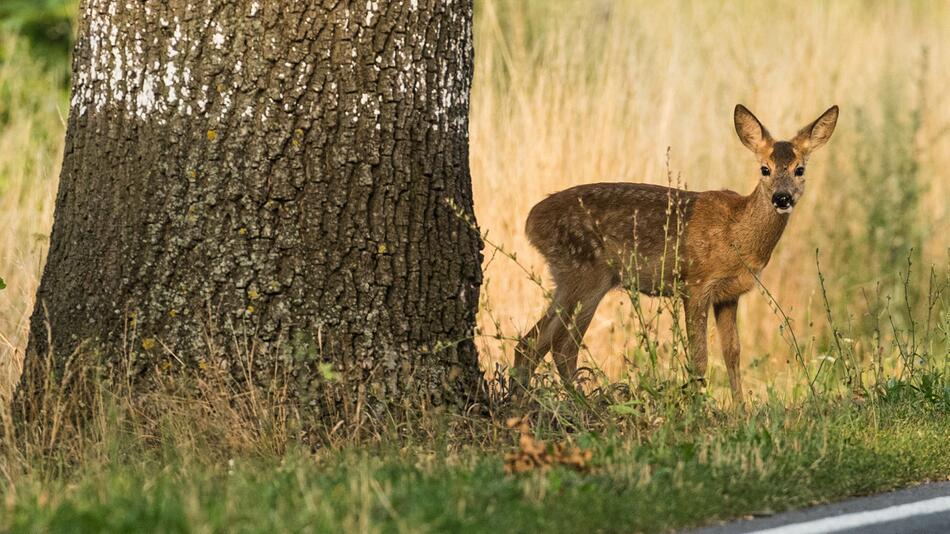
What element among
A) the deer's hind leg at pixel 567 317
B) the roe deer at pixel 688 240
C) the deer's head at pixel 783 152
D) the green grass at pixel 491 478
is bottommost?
the green grass at pixel 491 478

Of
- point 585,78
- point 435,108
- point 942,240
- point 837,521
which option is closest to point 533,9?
point 585,78

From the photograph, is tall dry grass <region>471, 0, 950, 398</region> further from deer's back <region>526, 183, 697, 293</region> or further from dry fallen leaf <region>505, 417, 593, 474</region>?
dry fallen leaf <region>505, 417, 593, 474</region>

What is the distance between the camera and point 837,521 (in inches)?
201

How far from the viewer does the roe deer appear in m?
8.56

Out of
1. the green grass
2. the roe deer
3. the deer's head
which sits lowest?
the green grass

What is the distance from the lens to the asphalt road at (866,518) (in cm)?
499

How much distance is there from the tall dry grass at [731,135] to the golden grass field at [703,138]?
2 cm

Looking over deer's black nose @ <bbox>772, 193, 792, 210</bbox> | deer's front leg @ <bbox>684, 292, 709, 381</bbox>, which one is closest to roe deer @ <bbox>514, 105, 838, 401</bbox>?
deer's front leg @ <bbox>684, 292, 709, 381</bbox>

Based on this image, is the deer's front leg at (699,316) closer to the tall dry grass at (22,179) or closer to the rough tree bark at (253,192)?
the rough tree bark at (253,192)

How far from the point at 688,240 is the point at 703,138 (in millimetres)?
3158

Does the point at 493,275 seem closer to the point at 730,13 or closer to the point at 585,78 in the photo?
the point at 585,78

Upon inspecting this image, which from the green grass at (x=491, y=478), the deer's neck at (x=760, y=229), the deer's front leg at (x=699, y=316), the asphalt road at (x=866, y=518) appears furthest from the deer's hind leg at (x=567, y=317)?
the asphalt road at (x=866, y=518)

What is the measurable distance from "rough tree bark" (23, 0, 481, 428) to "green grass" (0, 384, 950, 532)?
47 cm

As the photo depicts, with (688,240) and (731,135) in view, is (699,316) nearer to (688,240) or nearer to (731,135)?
(688,240)
